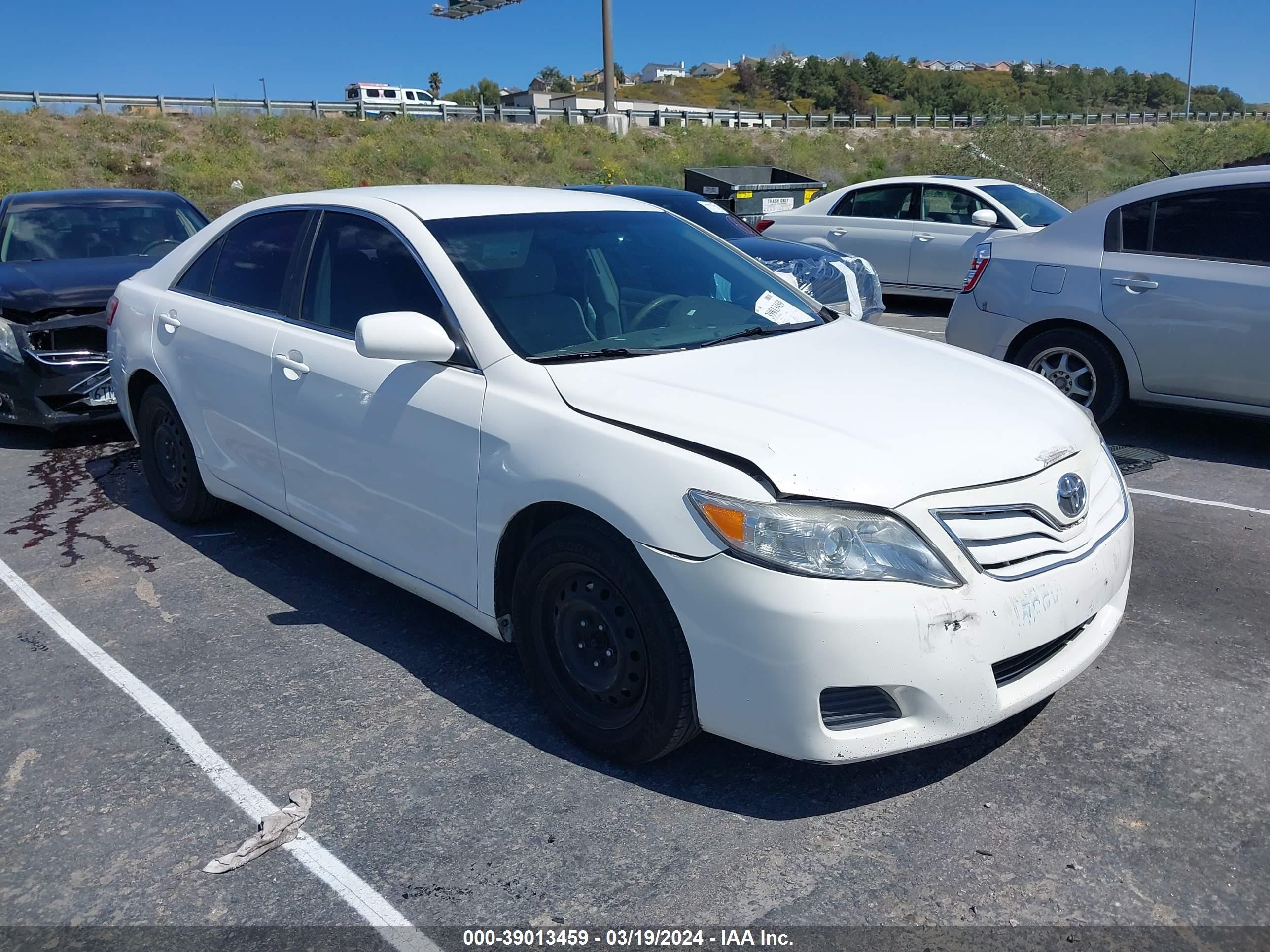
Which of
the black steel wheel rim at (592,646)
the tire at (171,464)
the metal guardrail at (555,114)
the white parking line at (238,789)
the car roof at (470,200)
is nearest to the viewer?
the white parking line at (238,789)

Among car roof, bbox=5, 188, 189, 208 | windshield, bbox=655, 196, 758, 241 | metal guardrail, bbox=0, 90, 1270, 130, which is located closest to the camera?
car roof, bbox=5, 188, 189, 208

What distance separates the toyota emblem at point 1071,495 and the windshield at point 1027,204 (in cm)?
922

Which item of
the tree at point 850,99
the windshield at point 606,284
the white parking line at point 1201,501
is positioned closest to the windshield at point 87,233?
the windshield at point 606,284

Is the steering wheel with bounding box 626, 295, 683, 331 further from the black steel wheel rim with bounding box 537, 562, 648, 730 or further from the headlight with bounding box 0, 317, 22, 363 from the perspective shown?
the headlight with bounding box 0, 317, 22, 363

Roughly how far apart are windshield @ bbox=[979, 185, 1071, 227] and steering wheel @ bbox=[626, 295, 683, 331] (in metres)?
8.68

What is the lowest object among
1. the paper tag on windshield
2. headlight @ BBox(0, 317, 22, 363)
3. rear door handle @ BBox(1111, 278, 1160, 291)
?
headlight @ BBox(0, 317, 22, 363)

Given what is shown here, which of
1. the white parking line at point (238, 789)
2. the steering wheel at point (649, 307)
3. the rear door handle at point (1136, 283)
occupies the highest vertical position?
the steering wheel at point (649, 307)

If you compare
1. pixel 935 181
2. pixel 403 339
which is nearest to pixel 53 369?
pixel 403 339

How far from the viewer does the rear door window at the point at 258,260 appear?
14.7ft

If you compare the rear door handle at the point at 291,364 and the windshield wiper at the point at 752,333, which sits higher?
the windshield wiper at the point at 752,333

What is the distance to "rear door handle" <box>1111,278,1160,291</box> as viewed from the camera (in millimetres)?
6391

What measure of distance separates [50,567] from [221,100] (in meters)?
41.8

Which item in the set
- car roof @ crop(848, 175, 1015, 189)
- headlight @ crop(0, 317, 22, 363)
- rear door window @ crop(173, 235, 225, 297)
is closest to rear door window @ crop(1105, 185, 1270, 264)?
rear door window @ crop(173, 235, 225, 297)

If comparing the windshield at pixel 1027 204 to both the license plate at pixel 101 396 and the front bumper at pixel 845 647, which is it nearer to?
the license plate at pixel 101 396
